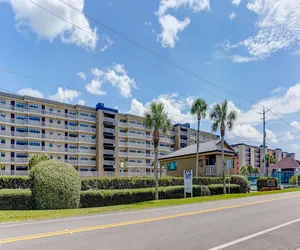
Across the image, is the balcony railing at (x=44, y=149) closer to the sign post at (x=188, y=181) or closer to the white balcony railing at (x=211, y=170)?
the white balcony railing at (x=211, y=170)

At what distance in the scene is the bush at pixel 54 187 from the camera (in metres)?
16.5

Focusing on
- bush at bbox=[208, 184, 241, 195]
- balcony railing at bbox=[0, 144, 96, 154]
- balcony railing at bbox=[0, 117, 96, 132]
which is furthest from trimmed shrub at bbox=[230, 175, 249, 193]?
balcony railing at bbox=[0, 117, 96, 132]

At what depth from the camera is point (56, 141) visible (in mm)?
65312

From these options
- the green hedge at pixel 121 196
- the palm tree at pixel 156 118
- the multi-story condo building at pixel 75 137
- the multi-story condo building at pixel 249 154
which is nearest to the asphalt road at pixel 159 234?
the green hedge at pixel 121 196

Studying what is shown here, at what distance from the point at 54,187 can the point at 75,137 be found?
53.1 metres

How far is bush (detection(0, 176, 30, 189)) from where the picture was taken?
22594 millimetres

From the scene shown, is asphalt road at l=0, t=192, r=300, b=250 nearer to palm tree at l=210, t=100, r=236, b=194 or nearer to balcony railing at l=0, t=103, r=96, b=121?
palm tree at l=210, t=100, r=236, b=194

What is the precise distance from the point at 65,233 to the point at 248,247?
4.75m

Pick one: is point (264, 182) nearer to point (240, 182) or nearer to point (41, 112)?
point (240, 182)

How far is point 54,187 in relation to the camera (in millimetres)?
16547

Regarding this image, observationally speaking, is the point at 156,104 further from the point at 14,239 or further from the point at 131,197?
the point at 14,239

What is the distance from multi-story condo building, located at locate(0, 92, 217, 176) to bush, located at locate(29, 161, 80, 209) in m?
44.9

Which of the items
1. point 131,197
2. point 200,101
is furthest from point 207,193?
point 200,101

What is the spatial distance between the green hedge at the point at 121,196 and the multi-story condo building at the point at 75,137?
124 feet
